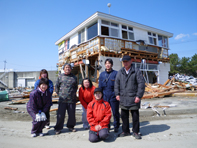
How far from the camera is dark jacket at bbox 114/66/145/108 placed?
3094mm

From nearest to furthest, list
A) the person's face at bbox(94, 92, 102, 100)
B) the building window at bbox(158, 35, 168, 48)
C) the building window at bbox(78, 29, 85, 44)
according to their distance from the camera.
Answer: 1. the person's face at bbox(94, 92, 102, 100)
2. the building window at bbox(78, 29, 85, 44)
3. the building window at bbox(158, 35, 168, 48)

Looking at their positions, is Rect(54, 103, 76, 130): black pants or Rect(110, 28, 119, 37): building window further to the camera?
Rect(110, 28, 119, 37): building window

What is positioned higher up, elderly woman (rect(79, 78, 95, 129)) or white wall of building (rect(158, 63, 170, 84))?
white wall of building (rect(158, 63, 170, 84))

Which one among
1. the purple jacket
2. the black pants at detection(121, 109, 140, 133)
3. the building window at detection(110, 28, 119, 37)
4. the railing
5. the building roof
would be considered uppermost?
the building roof

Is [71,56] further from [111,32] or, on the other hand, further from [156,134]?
[156,134]

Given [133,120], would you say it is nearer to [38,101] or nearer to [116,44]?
[38,101]

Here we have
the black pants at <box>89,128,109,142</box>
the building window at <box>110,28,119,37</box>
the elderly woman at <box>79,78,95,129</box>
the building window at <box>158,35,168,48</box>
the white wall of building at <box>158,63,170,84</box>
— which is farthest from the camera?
the building window at <box>158,35,168,48</box>

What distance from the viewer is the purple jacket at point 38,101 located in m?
Answer: 3.33

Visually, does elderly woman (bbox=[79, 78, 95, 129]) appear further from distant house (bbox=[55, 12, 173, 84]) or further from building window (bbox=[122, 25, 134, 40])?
building window (bbox=[122, 25, 134, 40])

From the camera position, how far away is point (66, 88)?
147 inches

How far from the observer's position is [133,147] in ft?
8.39

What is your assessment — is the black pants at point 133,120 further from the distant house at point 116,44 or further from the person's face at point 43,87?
the distant house at point 116,44

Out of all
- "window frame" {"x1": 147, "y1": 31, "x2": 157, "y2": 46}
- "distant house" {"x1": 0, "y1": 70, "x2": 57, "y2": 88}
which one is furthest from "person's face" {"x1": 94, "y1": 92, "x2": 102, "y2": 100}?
"distant house" {"x1": 0, "y1": 70, "x2": 57, "y2": 88}

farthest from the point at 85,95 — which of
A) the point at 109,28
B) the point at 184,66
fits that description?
the point at 184,66
